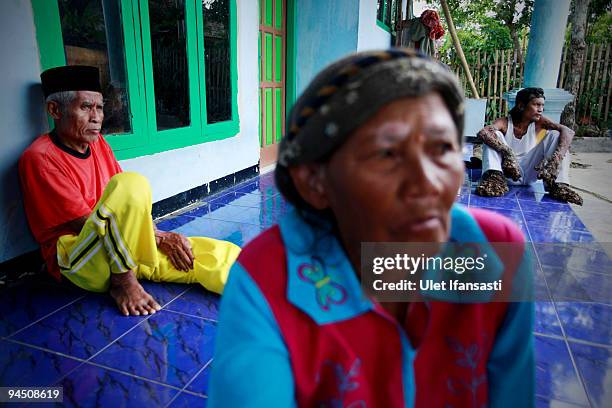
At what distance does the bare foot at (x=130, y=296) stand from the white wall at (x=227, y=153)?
1.42m

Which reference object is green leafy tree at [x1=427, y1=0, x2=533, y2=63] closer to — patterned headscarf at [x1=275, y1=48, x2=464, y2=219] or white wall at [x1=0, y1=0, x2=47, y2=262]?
white wall at [x1=0, y1=0, x2=47, y2=262]

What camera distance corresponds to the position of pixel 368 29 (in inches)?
313

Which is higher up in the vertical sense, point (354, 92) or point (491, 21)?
point (491, 21)

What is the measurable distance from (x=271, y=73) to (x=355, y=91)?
19.7 feet

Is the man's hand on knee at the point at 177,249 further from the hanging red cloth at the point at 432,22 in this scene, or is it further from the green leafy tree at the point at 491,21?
the green leafy tree at the point at 491,21

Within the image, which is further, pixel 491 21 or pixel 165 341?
pixel 491 21

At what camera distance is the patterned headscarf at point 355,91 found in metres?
0.78

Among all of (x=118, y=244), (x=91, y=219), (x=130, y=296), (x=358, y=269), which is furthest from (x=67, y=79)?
(x=358, y=269)

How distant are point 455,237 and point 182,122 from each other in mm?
3900

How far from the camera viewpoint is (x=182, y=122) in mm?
4402

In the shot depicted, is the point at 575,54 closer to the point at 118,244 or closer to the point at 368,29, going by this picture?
the point at 368,29

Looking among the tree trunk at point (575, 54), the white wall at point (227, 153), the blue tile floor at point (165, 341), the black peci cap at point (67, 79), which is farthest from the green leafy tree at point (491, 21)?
the black peci cap at point (67, 79)

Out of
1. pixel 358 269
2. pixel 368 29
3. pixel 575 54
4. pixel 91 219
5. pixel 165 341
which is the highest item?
pixel 368 29

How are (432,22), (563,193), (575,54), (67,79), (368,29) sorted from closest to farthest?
(67,79) → (563,193) → (368,29) → (432,22) → (575,54)
